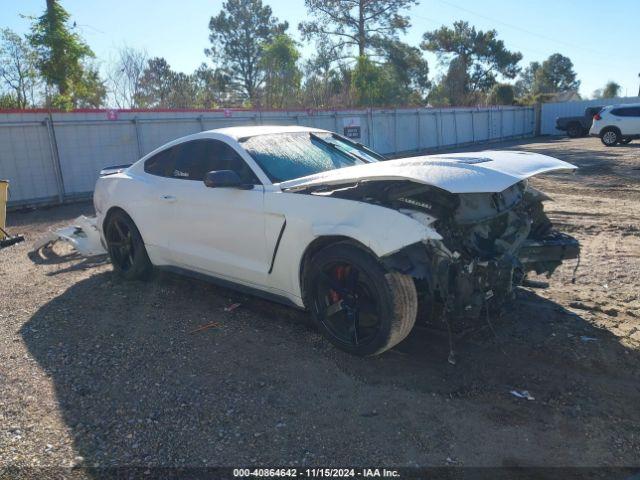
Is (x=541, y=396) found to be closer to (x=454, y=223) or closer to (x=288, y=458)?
(x=454, y=223)

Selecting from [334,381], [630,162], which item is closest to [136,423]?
[334,381]

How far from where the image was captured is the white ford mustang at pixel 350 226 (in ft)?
11.3

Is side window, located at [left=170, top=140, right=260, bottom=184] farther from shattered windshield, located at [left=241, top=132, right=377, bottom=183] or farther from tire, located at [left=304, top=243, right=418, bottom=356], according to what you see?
tire, located at [left=304, top=243, right=418, bottom=356]

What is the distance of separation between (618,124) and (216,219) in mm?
23750

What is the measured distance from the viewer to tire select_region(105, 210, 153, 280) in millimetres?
5621

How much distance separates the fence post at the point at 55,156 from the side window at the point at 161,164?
8.45 metres

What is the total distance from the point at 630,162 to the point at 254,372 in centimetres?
1597

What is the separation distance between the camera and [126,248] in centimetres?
584

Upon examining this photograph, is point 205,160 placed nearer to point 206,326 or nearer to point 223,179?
point 223,179

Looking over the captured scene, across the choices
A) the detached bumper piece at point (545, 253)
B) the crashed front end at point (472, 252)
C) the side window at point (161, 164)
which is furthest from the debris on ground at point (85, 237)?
the detached bumper piece at point (545, 253)

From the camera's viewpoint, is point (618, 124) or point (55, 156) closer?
point (55, 156)

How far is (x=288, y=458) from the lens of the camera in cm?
281

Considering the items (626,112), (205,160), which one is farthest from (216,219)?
(626,112)

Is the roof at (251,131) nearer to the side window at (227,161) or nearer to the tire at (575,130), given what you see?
the side window at (227,161)
